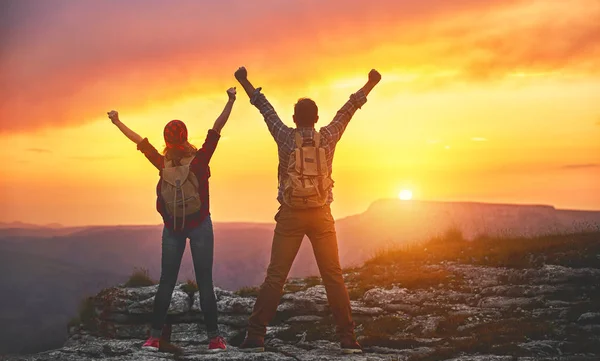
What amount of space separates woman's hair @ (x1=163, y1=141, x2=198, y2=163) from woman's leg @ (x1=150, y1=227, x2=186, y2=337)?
3.61 ft

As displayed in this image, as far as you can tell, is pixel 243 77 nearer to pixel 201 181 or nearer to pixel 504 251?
pixel 201 181

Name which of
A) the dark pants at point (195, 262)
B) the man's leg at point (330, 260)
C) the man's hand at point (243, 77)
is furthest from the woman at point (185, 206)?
the man's leg at point (330, 260)

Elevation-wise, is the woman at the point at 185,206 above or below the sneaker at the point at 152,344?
above

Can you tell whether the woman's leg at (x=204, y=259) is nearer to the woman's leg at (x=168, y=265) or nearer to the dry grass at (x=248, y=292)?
the woman's leg at (x=168, y=265)

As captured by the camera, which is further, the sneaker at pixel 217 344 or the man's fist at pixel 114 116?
the man's fist at pixel 114 116

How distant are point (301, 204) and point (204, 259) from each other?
1.68 m

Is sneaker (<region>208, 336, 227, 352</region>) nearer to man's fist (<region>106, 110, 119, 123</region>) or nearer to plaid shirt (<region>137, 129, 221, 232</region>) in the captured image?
plaid shirt (<region>137, 129, 221, 232</region>)

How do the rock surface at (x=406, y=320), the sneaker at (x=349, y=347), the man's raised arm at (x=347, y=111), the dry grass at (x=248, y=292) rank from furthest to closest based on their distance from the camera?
the dry grass at (x=248, y=292) < the rock surface at (x=406, y=320) < the sneaker at (x=349, y=347) < the man's raised arm at (x=347, y=111)

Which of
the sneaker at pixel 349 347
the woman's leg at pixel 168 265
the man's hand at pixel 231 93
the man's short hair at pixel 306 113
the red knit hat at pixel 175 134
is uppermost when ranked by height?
the man's hand at pixel 231 93

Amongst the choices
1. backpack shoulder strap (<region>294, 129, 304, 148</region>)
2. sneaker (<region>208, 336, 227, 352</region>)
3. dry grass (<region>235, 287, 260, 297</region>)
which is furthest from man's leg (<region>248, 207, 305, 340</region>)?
dry grass (<region>235, 287, 260, 297</region>)

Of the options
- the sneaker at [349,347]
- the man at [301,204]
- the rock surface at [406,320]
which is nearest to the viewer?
the man at [301,204]

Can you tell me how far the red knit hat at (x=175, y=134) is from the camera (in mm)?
9758

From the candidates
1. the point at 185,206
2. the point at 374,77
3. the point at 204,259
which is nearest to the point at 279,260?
the point at 204,259

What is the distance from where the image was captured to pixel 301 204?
375 inches
